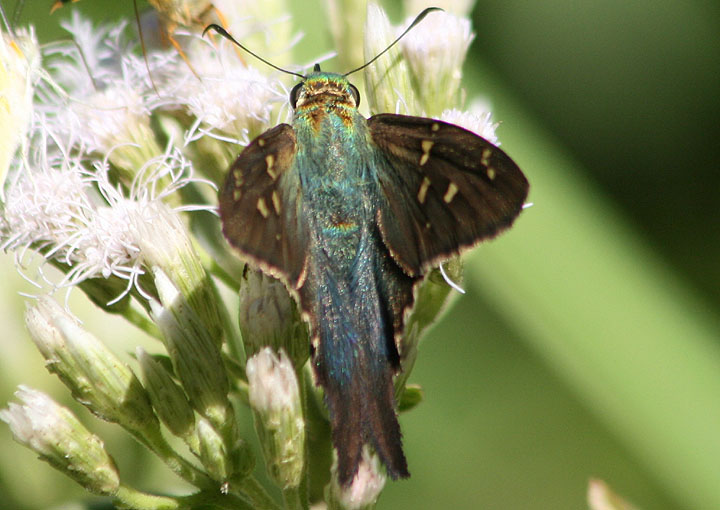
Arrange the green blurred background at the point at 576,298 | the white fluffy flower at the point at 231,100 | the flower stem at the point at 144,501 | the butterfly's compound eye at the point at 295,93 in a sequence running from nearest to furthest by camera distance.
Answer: the flower stem at the point at 144,501, the butterfly's compound eye at the point at 295,93, the white fluffy flower at the point at 231,100, the green blurred background at the point at 576,298

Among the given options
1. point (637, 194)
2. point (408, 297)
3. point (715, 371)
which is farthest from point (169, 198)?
point (637, 194)

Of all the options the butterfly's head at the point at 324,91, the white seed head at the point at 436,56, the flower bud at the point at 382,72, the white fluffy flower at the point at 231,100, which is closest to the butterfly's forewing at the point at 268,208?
the butterfly's head at the point at 324,91

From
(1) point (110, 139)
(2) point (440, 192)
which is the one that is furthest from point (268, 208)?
(1) point (110, 139)

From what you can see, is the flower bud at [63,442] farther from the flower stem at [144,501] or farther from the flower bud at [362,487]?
the flower bud at [362,487]

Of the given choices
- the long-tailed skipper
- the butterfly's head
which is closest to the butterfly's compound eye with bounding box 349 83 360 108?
the butterfly's head

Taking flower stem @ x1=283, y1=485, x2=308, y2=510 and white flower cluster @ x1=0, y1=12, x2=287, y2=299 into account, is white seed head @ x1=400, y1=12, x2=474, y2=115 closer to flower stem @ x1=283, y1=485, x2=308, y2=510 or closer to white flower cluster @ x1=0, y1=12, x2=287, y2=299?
white flower cluster @ x1=0, y1=12, x2=287, y2=299
